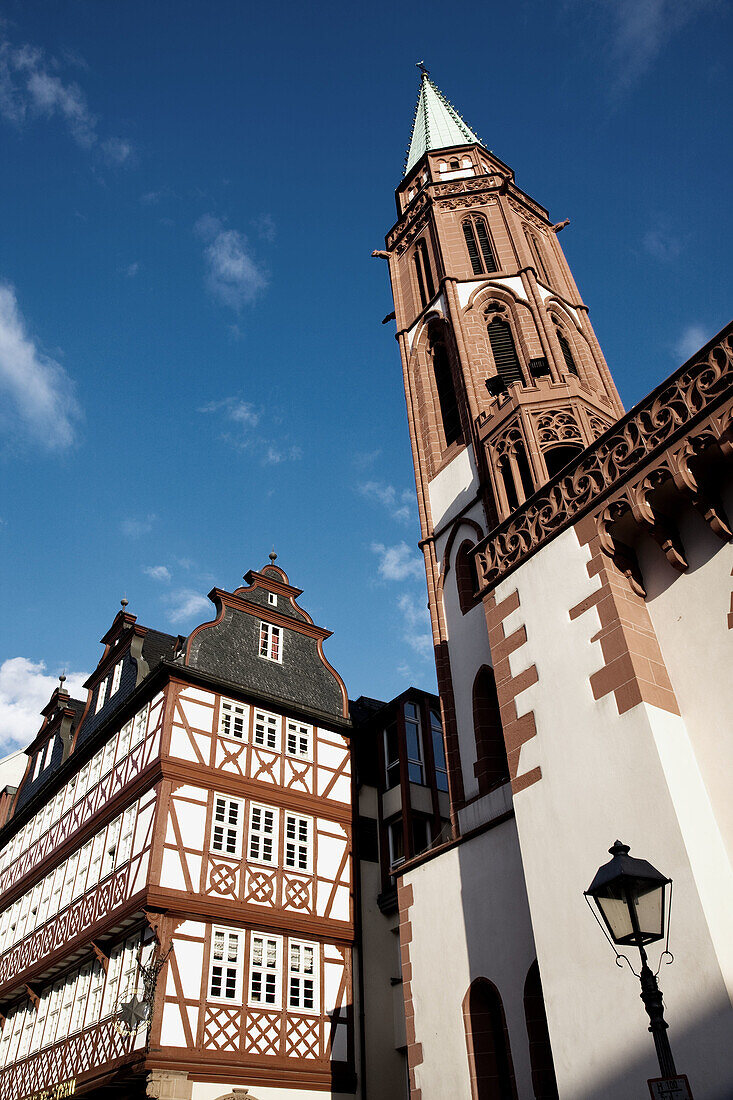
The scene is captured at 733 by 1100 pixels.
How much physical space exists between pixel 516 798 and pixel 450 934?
10.3ft

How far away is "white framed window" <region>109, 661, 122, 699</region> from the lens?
25.2 meters

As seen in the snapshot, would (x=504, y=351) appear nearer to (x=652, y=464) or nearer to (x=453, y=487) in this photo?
(x=453, y=487)

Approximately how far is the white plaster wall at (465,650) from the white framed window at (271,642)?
28.5 feet

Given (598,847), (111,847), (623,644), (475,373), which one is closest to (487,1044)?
(598,847)

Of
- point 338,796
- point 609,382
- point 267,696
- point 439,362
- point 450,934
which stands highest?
point 439,362

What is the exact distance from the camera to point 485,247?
2239cm

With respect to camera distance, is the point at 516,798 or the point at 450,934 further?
the point at 450,934

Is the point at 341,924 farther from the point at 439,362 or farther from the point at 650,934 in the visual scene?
the point at 650,934

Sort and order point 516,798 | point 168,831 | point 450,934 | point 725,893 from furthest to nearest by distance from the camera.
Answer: point 168,831 < point 450,934 < point 516,798 < point 725,893

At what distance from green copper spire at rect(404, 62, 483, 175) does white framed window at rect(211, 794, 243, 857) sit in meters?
19.4

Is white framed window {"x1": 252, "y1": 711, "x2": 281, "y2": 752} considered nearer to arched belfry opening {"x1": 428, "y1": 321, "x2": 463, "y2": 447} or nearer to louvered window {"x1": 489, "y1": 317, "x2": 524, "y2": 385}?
arched belfry opening {"x1": 428, "y1": 321, "x2": 463, "y2": 447}

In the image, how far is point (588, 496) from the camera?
453 inches

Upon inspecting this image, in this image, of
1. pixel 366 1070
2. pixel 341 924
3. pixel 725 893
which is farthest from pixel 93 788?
pixel 725 893

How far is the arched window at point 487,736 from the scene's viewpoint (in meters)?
13.9
